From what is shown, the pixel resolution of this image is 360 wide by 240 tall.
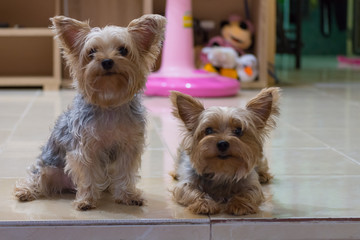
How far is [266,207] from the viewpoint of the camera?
1875mm

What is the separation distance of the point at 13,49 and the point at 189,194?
3.77 metres

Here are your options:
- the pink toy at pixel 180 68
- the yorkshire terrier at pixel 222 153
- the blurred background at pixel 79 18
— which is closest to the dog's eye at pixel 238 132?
the yorkshire terrier at pixel 222 153

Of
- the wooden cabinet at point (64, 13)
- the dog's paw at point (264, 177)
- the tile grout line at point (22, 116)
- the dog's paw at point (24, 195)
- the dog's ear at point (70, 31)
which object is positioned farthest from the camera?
the wooden cabinet at point (64, 13)

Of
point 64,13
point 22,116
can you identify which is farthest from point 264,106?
point 64,13

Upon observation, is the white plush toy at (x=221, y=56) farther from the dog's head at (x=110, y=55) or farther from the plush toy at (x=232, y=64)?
the dog's head at (x=110, y=55)

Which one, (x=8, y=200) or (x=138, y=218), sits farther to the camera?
(x=8, y=200)

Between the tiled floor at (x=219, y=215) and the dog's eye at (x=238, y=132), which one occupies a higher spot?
Result: the dog's eye at (x=238, y=132)

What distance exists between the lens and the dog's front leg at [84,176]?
6.09 ft

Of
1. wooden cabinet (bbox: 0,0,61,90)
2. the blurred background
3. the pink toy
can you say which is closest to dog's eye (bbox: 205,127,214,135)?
the pink toy

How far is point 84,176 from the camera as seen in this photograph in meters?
1.88

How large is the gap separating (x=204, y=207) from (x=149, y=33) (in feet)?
1.70

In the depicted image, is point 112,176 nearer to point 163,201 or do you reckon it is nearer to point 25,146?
point 163,201

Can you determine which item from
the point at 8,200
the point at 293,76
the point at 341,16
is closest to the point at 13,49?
the point at 293,76

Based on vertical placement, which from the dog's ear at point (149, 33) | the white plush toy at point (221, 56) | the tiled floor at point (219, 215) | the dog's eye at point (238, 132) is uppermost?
the dog's ear at point (149, 33)
